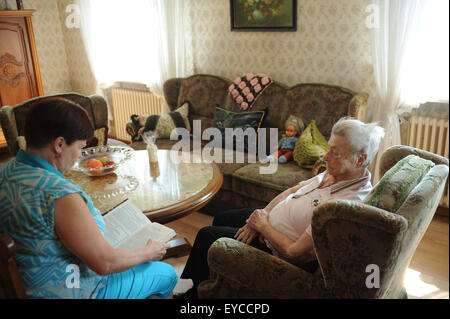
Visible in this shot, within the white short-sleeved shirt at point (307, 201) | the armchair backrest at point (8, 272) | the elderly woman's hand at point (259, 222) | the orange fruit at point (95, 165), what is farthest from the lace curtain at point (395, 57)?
the armchair backrest at point (8, 272)

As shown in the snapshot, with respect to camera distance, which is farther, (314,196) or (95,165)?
(95,165)

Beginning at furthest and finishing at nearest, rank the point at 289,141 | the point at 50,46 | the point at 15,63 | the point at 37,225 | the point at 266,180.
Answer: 1. the point at 50,46
2. the point at 15,63
3. the point at 289,141
4. the point at 266,180
5. the point at 37,225

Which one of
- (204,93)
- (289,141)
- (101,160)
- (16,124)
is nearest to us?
(101,160)

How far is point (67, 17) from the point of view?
5.37 metres

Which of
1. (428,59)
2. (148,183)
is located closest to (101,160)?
(148,183)

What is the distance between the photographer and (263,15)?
139 inches

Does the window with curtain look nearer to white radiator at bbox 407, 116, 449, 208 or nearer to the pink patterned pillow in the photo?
white radiator at bbox 407, 116, 449, 208

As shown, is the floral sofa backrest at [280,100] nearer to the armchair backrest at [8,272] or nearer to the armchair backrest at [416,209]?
the armchair backrest at [416,209]

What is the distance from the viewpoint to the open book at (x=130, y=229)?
5.38 feet

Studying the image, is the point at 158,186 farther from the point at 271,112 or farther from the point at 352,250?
the point at 271,112

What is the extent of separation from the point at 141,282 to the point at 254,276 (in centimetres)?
43
